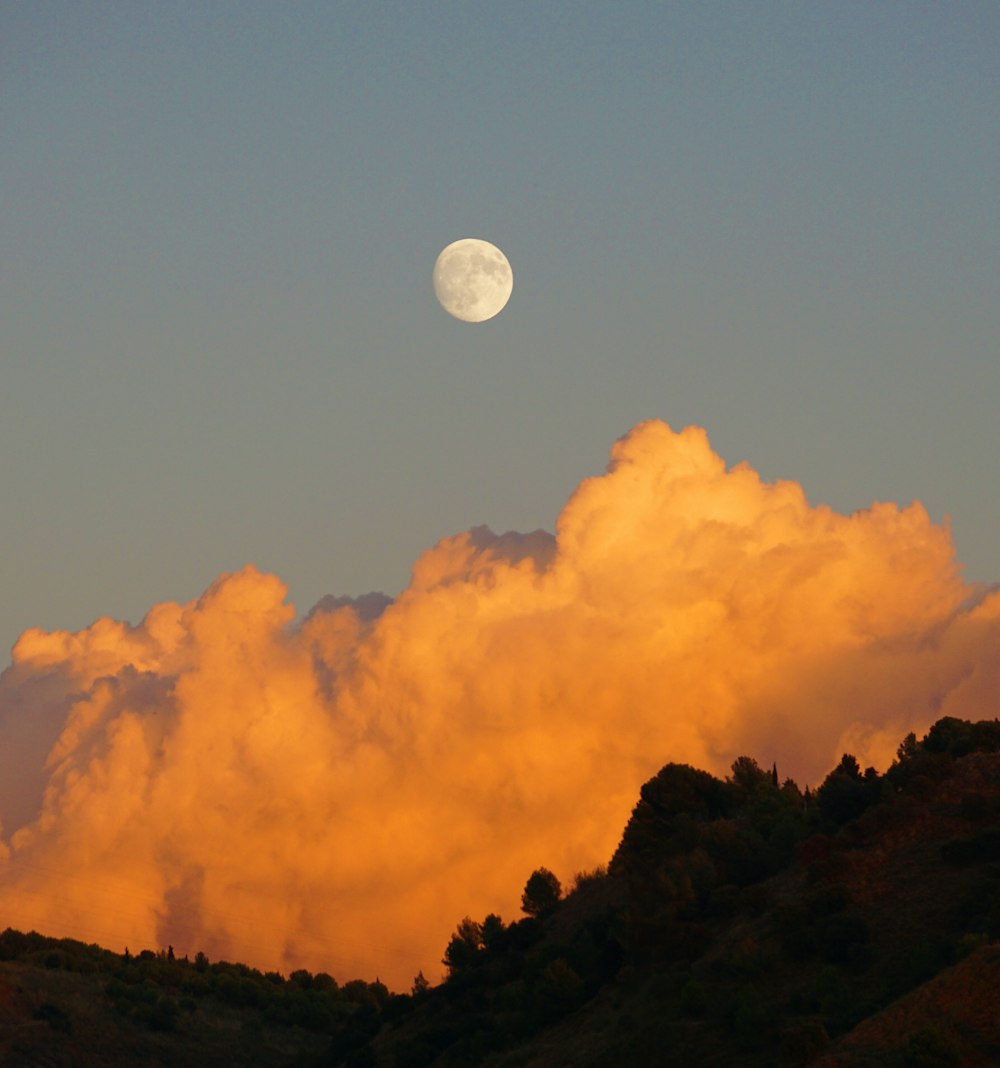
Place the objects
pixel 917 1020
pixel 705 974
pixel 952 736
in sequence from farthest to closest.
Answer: pixel 952 736
pixel 705 974
pixel 917 1020

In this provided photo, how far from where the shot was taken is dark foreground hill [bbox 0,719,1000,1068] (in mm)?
63688

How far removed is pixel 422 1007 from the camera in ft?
340

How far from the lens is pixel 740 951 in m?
73.2

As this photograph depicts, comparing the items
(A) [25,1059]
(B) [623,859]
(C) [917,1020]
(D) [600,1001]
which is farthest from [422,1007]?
(C) [917,1020]

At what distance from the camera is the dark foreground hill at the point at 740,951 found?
63.7m

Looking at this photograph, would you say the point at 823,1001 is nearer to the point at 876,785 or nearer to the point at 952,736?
the point at 876,785

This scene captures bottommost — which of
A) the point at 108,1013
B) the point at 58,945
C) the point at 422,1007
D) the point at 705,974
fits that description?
the point at 705,974

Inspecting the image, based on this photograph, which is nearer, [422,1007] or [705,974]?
[705,974]

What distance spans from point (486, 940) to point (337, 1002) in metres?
54.5

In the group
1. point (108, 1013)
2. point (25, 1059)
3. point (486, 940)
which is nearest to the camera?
point (486, 940)

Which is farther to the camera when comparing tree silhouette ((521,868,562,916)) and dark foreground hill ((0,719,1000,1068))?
tree silhouette ((521,868,562,916))

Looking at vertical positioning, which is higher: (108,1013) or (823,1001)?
(108,1013)

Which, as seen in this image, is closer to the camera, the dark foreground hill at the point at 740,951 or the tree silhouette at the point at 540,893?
the dark foreground hill at the point at 740,951

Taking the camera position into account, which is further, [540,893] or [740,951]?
[540,893]
